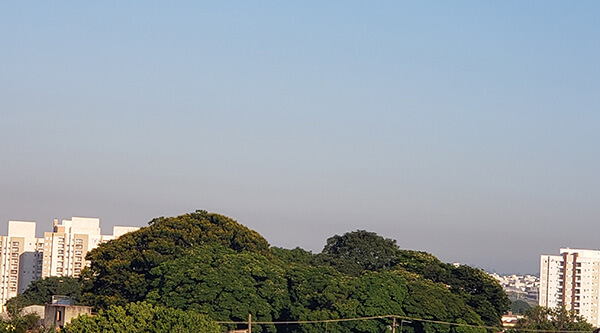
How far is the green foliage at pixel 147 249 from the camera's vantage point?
157ft

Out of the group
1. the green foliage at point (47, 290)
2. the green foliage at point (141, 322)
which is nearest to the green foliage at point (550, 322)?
the green foliage at point (141, 322)

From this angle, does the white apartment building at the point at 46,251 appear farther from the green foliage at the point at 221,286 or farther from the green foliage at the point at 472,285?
the green foliage at the point at 221,286

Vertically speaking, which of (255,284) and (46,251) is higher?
(46,251)

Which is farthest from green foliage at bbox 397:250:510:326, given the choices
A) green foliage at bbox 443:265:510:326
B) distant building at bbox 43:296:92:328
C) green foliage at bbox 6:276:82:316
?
green foliage at bbox 6:276:82:316

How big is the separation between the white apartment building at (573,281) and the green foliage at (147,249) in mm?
88950

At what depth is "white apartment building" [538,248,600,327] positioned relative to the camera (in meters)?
135

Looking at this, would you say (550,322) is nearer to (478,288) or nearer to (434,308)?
(478,288)

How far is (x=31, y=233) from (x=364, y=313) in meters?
106

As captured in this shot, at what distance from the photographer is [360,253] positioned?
59219 millimetres

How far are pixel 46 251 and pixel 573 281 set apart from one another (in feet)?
230

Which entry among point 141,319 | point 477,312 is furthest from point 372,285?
point 141,319

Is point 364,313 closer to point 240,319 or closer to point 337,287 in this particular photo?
point 337,287

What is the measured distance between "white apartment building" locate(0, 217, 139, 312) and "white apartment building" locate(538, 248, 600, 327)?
59037mm

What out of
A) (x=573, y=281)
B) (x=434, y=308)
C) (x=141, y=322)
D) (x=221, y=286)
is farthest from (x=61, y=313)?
(x=573, y=281)
